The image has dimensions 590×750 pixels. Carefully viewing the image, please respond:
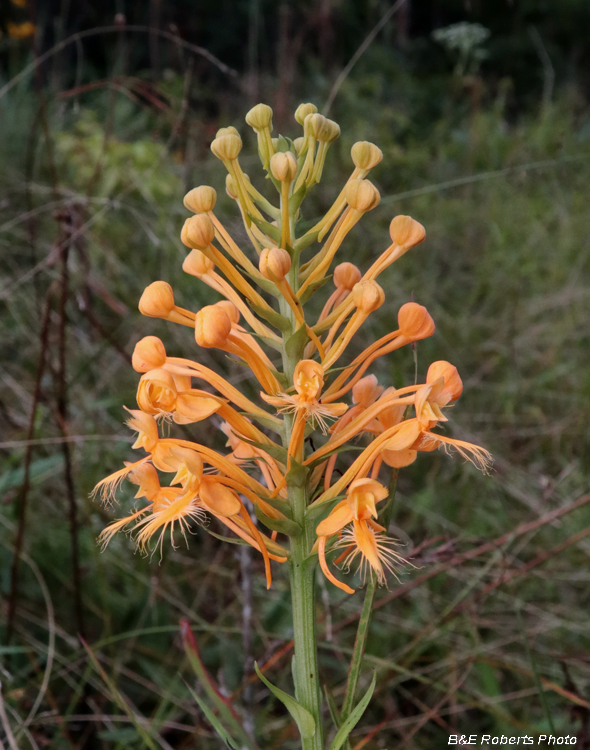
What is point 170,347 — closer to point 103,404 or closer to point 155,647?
point 103,404

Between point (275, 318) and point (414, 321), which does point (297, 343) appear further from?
point (414, 321)

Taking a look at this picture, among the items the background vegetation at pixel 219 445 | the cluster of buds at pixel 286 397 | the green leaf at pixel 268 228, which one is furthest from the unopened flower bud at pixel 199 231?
the background vegetation at pixel 219 445

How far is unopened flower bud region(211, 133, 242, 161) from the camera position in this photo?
1.37 metres

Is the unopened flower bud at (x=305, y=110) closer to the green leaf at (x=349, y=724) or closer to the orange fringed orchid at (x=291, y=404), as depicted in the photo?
the orange fringed orchid at (x=291, y=404)

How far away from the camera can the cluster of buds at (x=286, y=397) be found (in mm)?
1236

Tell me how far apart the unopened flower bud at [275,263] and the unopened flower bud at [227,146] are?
0.26 meters

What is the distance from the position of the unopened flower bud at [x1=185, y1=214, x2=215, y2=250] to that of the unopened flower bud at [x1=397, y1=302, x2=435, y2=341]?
382mm

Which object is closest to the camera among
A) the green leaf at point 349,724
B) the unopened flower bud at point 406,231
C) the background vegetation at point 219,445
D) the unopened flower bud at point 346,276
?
the green leaf at point 349,724

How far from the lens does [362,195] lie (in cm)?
132

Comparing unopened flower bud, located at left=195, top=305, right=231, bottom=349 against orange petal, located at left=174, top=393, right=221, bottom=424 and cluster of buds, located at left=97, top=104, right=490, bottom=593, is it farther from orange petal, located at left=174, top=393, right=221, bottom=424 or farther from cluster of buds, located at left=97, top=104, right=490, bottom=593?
orange petal, located at left=174, top=393, right=221, bottom=424

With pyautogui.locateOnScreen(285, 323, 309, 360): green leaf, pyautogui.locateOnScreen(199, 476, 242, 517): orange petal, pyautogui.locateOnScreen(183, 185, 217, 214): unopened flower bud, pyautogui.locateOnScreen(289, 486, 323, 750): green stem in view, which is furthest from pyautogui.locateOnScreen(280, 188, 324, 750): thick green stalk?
pyautogui.locateOnScreen(183, 185, 217, 214): unopened flower bud

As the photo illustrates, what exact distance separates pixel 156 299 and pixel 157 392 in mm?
183

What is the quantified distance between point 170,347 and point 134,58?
468 cm

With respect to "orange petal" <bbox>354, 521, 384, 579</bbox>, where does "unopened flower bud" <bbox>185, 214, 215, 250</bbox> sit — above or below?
above
